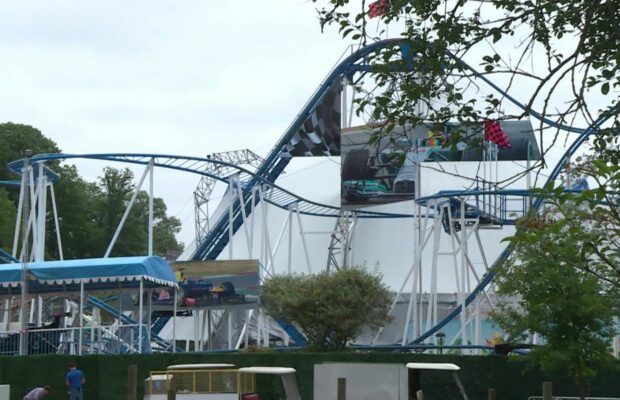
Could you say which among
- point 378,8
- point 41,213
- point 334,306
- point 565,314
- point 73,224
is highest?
point 73,224

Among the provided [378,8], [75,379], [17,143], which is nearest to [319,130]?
[75,379]

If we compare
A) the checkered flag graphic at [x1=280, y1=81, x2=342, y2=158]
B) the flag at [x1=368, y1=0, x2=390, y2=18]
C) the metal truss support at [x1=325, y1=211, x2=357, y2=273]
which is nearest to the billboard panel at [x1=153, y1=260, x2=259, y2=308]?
the metal truss support at [x1=325, y1=211, x2=357, y2=273]

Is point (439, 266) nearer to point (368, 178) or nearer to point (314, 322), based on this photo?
point (368, 178)

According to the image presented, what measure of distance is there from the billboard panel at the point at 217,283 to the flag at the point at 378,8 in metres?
30.9

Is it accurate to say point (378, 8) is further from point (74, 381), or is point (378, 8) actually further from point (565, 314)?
point (74, 381)

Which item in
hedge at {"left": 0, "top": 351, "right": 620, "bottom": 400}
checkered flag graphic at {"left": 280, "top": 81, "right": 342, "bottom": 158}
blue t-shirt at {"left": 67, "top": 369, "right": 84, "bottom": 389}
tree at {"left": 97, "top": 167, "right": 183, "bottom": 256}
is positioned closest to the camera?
blue t-shirt at {"left": 67, "top": 369, "right": 84, "bottom": 389}

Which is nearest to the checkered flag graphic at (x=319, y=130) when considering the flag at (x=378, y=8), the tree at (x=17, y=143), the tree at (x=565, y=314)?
the tree at (x=565, y=314)

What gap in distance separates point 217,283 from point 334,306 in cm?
597

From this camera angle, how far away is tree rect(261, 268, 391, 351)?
37875mm

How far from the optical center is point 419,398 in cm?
2222

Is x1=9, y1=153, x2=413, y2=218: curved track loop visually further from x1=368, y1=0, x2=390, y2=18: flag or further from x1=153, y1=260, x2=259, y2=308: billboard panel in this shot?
x1=368, y1=0, x2=390, y2=18: flag

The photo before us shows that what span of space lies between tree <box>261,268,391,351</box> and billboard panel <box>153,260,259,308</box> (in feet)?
7.94

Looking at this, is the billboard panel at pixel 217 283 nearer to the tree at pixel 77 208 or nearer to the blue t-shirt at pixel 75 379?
the blue t-shirt at pixel 75 379

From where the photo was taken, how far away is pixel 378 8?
35.1 ft
